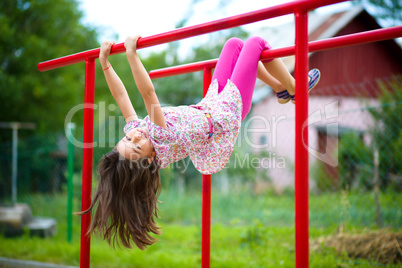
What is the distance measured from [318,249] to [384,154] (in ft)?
7.99

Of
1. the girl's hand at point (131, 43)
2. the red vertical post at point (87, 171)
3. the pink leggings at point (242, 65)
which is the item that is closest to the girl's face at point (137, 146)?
the red vertical post at point (87, 171)

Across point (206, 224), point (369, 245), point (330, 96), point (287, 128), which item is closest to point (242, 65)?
point (206, 224)

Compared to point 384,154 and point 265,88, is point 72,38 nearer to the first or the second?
point 265,88

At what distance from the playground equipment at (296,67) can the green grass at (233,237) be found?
1.01 m

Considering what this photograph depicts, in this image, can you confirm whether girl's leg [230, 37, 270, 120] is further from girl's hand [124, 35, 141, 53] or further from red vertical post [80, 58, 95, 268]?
red vertical post [80, 58, 95, 268]

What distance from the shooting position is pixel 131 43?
1.60 meters

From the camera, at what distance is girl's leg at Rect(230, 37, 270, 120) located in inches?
66.7

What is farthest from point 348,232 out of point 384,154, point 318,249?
point 384,154

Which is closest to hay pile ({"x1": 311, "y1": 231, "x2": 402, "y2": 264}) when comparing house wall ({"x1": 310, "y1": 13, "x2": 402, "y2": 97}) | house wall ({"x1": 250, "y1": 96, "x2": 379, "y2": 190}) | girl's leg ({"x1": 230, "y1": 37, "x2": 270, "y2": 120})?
girl's leg ({"x1": 230, "y1": 37, "x2": 270, "y2": 120})

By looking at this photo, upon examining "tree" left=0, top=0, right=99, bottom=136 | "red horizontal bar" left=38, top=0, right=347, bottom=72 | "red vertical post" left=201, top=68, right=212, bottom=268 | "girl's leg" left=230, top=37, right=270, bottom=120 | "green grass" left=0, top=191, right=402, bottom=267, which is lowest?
"green grass" left=0, top=191, right=402, bottom=267

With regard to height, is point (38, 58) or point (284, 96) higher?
point (38, 58)

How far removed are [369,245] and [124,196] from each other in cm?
208

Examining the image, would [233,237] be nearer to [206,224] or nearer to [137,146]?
[206,224]

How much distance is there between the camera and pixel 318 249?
2.92 m
